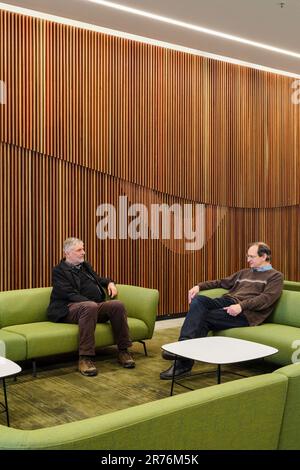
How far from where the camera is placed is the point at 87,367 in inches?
202

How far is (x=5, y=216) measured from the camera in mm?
6355

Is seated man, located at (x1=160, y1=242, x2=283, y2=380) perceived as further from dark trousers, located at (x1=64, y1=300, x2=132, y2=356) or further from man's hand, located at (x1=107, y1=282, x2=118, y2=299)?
man's hand, located at (x1=107, y1=282, x2=118, y2=299)

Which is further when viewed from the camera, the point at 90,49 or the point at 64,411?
the point at 90,49

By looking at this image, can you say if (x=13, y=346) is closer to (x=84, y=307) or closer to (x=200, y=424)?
(x=84, y=307)

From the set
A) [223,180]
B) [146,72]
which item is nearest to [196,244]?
[223,180]

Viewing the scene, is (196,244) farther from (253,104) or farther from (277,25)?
(277,25)

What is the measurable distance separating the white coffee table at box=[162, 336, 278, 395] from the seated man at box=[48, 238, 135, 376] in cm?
108

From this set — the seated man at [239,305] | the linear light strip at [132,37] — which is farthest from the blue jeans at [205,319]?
the linear light strip at [132,37]

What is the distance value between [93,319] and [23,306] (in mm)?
753

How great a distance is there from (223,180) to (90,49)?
291 cm

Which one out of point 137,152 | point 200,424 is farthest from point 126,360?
point 200,424

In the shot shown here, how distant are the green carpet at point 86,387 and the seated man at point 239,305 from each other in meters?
0.25

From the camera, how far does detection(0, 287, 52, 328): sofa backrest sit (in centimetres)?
541

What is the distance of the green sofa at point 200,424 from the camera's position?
1677 mm
